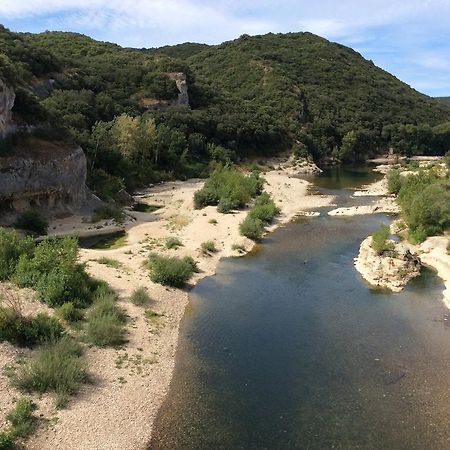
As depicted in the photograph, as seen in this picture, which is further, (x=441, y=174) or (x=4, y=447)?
(x=441, y=174)

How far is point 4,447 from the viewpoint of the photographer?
15742mm

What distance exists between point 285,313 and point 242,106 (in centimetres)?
9782

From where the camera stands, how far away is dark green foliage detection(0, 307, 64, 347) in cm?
2192

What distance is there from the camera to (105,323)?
23.8 m

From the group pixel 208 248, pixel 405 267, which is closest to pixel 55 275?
pixel 208 248

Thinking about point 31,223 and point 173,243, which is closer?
point 173,243

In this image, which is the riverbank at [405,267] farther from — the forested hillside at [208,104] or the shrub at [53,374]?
the forested hillside at [208,104]

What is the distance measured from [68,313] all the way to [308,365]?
38.8 feet

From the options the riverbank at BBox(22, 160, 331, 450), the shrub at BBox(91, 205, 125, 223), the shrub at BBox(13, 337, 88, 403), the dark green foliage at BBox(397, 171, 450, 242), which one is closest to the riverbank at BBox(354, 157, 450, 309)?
the dark green foliage at BBox(397, 171, 450, 242)

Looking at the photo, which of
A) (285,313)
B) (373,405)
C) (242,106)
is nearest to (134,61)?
(242,106)

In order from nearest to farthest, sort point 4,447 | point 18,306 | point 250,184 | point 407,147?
point 4,447 < point 18,306 < point 250,184 < point 407,147

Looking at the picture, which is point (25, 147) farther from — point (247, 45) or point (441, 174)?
point (247, 45)

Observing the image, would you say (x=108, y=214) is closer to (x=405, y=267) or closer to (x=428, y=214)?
(x=405, y=267)

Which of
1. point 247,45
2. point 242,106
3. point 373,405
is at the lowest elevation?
point 373,405
